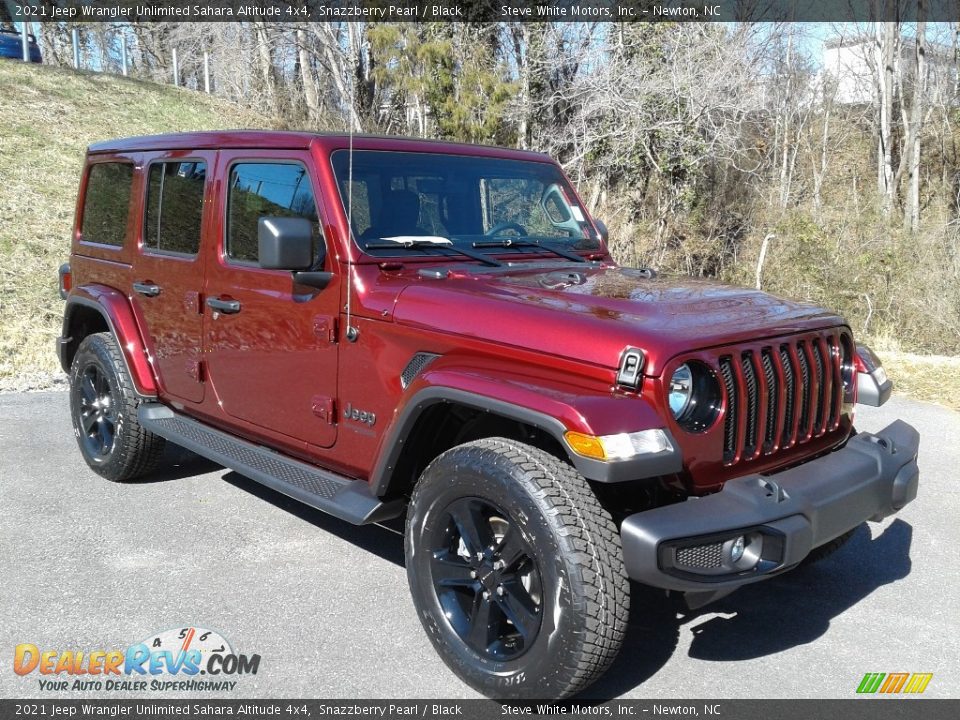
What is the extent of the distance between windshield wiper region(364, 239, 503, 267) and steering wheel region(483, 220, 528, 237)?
0.73ft

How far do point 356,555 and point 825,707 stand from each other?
7.24 feet

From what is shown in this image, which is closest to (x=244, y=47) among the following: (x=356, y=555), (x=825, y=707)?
(x=356, y=555)

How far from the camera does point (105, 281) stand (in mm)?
5422

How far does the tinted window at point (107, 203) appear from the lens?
5.27 meters

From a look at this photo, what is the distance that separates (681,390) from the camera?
2.98 m

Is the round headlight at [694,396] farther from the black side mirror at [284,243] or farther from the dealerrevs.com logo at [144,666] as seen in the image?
the dealerrevs.com logo at [144,666]

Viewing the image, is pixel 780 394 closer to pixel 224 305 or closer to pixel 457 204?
pixel 457 204

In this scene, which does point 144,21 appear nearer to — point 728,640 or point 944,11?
point 944,11

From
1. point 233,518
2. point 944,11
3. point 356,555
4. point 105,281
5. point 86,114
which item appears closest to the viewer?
point 356,555

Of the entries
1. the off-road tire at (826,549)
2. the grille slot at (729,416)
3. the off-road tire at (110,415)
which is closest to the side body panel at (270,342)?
the off-road tire at (110,415)

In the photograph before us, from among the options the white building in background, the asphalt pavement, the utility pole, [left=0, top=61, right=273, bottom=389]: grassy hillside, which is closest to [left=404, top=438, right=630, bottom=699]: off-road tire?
the asphalt pavement

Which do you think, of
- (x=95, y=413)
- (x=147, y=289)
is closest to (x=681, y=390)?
(x=147, y=289)

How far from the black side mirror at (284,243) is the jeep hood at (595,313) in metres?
0.46

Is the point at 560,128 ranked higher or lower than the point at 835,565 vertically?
higher
